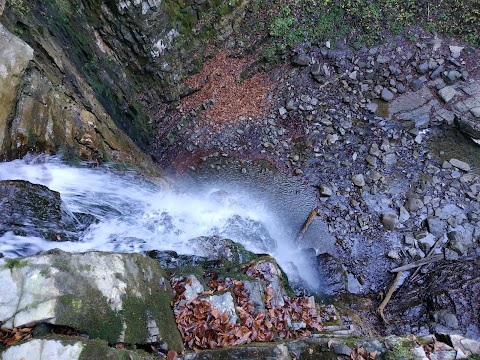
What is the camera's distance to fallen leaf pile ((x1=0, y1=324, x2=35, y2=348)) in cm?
362

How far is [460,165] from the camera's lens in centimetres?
948

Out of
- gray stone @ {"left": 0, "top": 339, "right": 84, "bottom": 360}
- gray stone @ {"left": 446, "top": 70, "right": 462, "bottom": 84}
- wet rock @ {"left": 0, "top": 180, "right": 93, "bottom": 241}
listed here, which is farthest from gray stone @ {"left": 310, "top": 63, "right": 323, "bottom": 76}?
gray stone @ {"left": 0, "top": 339, "right": 84, "bottom": 360}

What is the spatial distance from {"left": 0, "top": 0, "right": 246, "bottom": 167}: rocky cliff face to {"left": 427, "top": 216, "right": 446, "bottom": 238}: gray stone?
22.7ft

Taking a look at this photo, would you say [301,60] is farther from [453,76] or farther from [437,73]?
[453,76]

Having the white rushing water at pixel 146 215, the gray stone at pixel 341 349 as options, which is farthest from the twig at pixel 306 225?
the gray stone at pixel 341 349

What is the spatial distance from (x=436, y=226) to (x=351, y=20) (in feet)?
21.9

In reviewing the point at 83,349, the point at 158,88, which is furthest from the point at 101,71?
the point at 83,349

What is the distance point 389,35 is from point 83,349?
37.5 ft

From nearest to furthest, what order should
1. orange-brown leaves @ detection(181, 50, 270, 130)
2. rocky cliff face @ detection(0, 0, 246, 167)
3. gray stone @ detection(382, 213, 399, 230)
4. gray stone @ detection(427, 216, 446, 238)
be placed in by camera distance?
rocky cliff face @ detection(0, 0, 246, 167) → gray stone @ detection(427, 216, 446, 238) → gray stone @ detection(382, 213, 399, 230) → orange-brown leaves @ detection(181, 50, 270, 130)

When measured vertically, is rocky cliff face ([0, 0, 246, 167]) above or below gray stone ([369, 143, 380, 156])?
above

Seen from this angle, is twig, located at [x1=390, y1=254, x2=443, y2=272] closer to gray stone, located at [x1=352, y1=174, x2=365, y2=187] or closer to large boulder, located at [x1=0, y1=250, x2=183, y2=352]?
gray stone, located at [x1=352, y1=174, x2=365, y2=187]

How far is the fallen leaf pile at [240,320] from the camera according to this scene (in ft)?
15.8

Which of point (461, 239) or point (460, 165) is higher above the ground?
point (460, 165)

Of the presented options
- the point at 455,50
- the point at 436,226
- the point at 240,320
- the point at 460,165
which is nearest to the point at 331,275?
the point at 436,226
